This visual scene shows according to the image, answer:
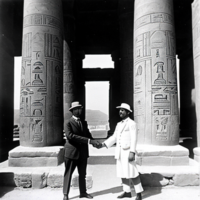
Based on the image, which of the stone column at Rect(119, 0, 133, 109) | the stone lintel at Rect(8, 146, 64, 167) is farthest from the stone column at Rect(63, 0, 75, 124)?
the stone lintel at Rect(8, 146, 64, 167)

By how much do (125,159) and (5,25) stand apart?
26.2 ft

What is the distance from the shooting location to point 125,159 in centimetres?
401

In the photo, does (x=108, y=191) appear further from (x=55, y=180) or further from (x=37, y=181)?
(x=37, y=181)

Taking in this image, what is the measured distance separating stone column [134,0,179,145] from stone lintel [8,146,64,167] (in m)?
2.23

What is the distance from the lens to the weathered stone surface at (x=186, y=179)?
4793mm

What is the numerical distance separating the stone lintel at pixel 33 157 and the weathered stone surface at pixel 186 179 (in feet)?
9.07

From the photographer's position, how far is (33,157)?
5.48m

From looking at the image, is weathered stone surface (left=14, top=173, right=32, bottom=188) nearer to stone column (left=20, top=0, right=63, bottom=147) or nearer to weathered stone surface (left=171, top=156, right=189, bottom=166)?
stone column (left=20, top=0, right=63, bottom=147)

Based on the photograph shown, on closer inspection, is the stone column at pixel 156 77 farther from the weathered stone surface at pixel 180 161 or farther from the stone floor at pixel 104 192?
the stone floor at pixel 104 192

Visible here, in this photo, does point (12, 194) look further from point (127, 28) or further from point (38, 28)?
point (127, 28)

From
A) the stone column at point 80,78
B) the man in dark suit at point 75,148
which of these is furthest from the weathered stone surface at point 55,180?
the stone column at point 80,78

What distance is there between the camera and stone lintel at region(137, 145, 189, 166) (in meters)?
5.30

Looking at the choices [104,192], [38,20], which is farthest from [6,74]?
[104,192]

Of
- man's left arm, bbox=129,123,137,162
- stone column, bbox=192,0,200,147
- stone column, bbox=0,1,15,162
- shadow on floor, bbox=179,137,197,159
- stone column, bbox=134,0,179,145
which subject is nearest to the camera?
man's left arm, bbox=129,123,137,162
